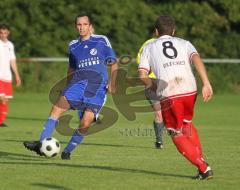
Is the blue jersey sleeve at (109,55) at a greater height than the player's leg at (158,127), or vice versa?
the blue jersey sleeve at (109,55)

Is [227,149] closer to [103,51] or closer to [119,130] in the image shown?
[103,51]

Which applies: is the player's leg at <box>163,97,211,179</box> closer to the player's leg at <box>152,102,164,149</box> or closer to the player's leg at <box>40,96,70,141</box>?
the player's leg at <box>40,96,70,141</box>

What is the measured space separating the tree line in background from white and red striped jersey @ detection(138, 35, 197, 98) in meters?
22.5

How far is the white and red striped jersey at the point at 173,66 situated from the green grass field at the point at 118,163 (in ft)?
3.14

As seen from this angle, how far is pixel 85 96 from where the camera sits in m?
10.8

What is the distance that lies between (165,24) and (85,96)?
222 cm

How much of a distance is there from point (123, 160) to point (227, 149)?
83.0 inches

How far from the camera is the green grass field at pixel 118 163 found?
27.9ft

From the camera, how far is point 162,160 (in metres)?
10.7

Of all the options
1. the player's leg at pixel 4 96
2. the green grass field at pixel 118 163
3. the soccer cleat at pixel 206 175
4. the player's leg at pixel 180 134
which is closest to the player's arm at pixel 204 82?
the player's leg at pixel 180 134

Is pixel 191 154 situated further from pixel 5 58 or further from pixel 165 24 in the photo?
pixel 5 58

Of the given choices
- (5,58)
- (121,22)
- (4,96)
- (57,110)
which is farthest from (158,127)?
(121,22)

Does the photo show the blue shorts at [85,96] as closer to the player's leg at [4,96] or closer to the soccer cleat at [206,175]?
the soccer cleat at [206,175]

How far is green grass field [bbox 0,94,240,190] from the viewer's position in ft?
27.9
